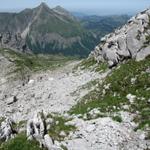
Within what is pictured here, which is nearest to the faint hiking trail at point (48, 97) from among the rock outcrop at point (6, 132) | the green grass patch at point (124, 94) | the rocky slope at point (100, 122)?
the rocky slope at point (100, 122)

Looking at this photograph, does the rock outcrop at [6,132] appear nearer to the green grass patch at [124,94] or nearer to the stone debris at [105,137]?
the green grass patch at [124,94]

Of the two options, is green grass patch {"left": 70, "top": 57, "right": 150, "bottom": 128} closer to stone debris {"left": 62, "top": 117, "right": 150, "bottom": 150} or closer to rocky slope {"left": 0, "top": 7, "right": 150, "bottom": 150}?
rocky slope {"left": 0, "top": 7, "right": 150, "bottom": 150}

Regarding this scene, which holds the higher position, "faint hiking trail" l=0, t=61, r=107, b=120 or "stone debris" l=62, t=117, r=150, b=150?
"stone debris" l=62, t=117, r=150, b=150

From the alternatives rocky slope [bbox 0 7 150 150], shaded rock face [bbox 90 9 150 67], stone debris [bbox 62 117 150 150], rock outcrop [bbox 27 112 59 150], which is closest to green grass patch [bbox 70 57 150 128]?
rocky slope [bbox 0 7 150 150]

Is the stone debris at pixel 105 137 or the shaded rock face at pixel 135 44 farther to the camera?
the shaded rock face at pixel 135 44

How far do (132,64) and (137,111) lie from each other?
13300 millimetres

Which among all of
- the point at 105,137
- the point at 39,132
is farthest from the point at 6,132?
the point at 105,137

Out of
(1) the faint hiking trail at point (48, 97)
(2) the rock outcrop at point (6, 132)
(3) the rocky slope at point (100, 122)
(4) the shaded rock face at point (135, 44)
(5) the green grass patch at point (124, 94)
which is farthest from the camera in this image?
(4) the shaded rock face at point (135, 44)

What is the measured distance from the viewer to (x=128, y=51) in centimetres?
5053

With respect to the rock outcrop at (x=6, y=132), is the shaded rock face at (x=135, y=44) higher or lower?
higher

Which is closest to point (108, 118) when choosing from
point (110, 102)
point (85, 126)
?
point (85, 126)

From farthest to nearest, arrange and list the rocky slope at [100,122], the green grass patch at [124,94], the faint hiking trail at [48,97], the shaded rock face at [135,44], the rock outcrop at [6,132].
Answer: the shaded rock face at [135,44]
the faint hiking trail at [48,97]
the rock outcrop at [6,132]
the green grass patch at [124,94]
the rocky slope at [100,122]

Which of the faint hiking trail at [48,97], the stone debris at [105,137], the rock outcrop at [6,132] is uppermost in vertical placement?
the stone debris at [105,137]

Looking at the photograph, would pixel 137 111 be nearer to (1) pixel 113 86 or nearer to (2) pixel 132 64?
(1) pixel 113 86
